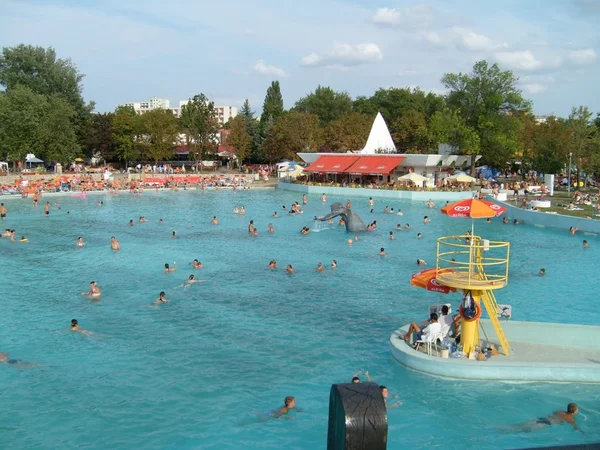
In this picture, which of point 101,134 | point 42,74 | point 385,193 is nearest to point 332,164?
point 385,193

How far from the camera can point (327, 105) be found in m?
109

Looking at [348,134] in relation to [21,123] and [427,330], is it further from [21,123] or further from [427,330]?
[427,330]

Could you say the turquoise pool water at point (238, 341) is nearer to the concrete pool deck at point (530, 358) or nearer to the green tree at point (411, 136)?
the concrete pool deck at point (530, 358)

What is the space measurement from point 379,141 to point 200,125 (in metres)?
24.3

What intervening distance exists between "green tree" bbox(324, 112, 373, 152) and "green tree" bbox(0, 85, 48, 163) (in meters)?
33.5

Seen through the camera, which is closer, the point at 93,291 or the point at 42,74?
the point at 93,291

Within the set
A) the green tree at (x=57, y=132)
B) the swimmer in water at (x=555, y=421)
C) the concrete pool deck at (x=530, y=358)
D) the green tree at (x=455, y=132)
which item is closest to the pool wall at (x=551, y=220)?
the green tree at (x=455, y=132)

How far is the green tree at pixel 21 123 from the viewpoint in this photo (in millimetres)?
62031

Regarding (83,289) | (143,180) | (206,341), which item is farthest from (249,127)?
(206,341)

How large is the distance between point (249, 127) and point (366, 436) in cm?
8836

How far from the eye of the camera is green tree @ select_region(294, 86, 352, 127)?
108 m

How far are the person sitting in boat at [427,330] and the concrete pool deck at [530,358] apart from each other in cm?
32

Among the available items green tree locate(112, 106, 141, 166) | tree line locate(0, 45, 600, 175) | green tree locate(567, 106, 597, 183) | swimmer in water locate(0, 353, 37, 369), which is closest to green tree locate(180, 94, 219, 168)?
tree line locate(0, 45, 600, 175)

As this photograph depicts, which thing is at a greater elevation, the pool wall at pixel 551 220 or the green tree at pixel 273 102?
the green tree at pixel 273 102
